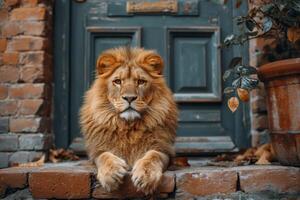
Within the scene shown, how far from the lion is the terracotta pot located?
23.9 inches

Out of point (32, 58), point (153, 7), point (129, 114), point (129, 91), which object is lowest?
point (129, 114)

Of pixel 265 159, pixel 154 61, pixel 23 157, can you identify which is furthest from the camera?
pixel 23 157

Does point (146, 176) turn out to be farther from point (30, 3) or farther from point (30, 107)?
point (30, 3)

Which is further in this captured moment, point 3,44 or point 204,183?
point 3,44

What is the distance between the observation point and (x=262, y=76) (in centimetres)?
247

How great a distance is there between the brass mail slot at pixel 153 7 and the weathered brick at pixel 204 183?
5.72ft

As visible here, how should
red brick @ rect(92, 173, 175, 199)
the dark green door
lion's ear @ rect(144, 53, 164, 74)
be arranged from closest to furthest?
red brick @ rect(92, 173, 175, 199)
lion's ear @ rect(144, 53, 164, 74)
the dark green door

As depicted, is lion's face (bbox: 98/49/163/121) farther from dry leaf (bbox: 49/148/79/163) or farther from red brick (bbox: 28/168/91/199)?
dry leaf (bbox: 49/148/79/163)

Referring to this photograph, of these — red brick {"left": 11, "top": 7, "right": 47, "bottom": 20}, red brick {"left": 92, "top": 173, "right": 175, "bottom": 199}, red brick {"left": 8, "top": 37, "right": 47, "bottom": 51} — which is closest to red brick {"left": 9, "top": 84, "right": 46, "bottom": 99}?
red brick {"left": 8, "top": 37, "right": 47, "bottom": 51}

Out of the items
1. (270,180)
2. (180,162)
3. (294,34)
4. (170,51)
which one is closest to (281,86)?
(294,34)

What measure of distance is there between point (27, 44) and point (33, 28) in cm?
14

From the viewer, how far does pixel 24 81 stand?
320 cm

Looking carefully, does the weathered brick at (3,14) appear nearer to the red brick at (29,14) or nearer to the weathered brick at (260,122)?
the red brick at (29,14)

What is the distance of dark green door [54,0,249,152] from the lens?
3430 millimetres
